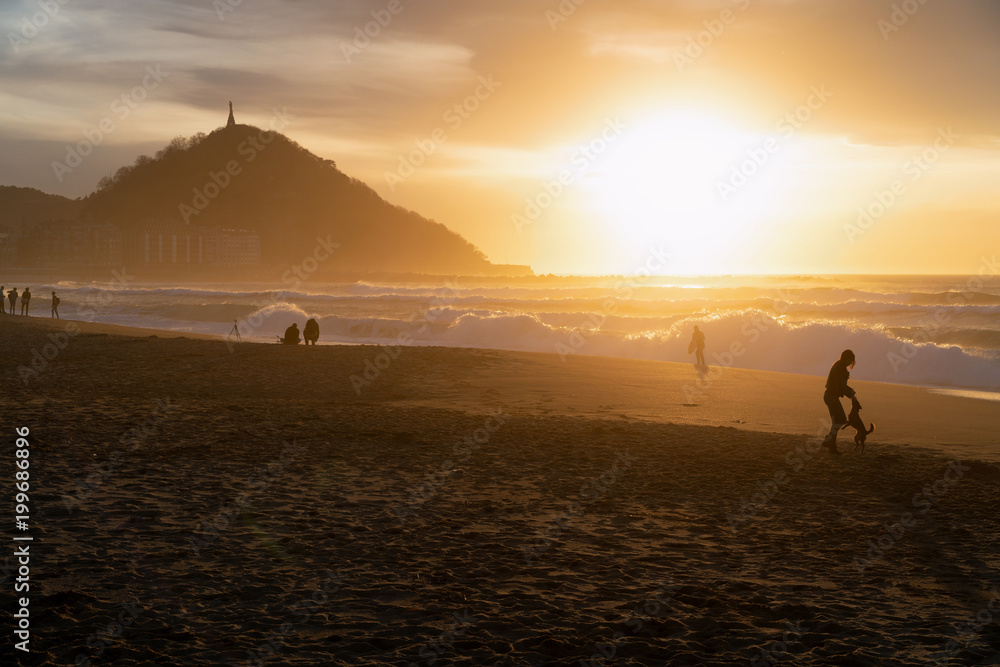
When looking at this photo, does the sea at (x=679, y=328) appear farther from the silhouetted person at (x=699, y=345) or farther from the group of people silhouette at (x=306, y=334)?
the group of people silhouette at (x=306, y=334)

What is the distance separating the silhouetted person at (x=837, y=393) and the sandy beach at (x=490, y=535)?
1.95 feet

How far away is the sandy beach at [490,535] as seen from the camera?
4680 mm

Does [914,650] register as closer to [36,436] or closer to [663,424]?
[663,424]

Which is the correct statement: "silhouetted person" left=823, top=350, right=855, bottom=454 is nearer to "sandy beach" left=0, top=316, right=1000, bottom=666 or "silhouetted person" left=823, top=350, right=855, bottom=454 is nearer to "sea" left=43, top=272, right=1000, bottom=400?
"sandy beach" left=0, top=316, right=1000, bottom=666

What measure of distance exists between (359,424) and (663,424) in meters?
5.10

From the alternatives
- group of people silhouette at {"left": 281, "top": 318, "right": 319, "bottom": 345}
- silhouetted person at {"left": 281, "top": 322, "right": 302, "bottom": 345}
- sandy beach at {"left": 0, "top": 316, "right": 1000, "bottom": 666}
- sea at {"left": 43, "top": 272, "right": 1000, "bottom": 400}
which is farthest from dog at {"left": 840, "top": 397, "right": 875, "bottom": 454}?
silhouetted person at {"left": 281, "top": 322, "right": 302, "bottom": 345}

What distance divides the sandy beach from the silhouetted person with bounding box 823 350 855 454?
59cm

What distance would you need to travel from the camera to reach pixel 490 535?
6785 millimetres

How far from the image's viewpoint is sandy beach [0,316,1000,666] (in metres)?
4.68

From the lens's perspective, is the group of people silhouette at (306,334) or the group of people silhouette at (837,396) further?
the group of people silhouette at (306,334)

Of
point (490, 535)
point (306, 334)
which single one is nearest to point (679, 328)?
point (306, 334)

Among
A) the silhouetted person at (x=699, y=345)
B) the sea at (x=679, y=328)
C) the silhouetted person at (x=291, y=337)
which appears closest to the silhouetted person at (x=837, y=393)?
the sea at (x=679, y=328)

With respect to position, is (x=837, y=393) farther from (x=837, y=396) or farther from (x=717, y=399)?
(x=717, y=399)

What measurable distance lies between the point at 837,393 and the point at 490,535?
6.93 meters
